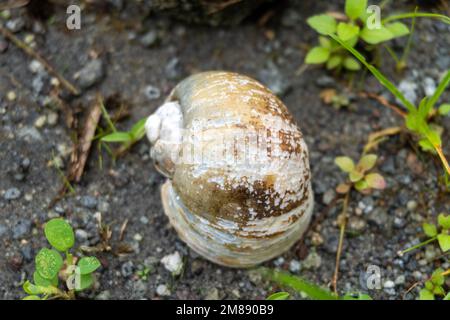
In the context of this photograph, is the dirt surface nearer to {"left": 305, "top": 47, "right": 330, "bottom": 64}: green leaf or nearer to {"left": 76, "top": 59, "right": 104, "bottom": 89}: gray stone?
{"left": 76, "top": 59, "right": 104, "bottom": 89}: gray stone

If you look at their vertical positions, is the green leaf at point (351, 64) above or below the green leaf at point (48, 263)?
above

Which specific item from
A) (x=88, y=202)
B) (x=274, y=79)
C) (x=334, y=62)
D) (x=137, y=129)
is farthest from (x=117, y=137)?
(x=334, y=62)

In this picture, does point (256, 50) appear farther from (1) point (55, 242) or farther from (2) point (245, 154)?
(1) point (55, 242)

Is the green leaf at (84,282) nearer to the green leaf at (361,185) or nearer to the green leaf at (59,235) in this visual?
the green leaf at (59,235)

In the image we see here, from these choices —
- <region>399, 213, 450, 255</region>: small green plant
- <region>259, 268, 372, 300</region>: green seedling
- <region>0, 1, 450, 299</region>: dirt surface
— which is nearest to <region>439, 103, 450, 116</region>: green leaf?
<region>0, 1, 450, 299</region>: dirt surface

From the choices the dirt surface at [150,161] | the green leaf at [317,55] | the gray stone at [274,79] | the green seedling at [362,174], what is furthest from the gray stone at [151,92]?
the green seedling at [362,174]

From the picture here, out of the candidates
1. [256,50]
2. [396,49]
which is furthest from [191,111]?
[396,49]

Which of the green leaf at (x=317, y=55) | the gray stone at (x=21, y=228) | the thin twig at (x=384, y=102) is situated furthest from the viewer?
the thin twig at (x=384, y=102)
